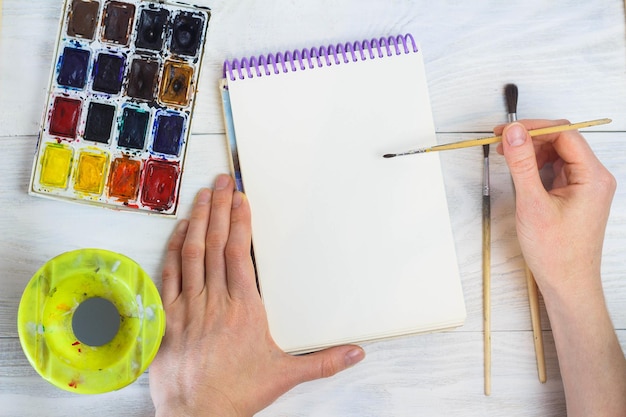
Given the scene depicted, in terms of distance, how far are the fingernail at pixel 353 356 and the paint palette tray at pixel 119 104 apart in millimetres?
326

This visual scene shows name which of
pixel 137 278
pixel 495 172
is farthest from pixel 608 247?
pixel 137 278

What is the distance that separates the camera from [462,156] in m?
0.84

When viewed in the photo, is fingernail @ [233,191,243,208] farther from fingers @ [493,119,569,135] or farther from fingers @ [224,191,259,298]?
fingers @ [493,119,569,135]

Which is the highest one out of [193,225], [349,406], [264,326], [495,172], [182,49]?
[182,49]

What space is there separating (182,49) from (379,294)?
43 cm

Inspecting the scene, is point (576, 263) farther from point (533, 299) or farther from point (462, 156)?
point (462, 156)

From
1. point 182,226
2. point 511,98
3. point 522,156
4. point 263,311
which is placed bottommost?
point 263,311

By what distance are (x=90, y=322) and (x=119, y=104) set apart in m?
0.30

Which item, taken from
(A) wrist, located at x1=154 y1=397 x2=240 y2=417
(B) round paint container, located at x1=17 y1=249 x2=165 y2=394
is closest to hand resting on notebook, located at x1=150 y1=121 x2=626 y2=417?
(A) wrist, located at x1=154 y1=397 x2=240 y2=417

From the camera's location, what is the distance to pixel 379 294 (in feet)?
2.68

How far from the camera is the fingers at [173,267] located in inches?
31.8

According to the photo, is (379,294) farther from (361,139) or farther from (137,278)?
(137,278)

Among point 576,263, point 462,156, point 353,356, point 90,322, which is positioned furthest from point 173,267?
point 576,263

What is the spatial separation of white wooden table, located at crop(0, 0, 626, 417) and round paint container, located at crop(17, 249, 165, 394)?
13 cm
